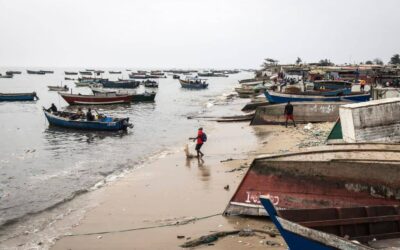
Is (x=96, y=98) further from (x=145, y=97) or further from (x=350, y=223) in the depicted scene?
(x=350, y=223)

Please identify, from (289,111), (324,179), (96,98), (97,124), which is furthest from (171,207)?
(96,98)

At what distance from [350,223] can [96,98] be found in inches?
1755

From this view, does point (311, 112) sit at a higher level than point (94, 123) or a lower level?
higher

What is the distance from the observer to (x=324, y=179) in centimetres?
868

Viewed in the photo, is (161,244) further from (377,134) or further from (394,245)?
(377,134)

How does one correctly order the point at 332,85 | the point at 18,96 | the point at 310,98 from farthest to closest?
the point at 18,96 < the point at 332,85 < the point at 310,98

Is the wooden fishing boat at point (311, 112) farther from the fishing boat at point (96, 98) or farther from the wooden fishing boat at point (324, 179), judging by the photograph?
the fishing boat at point (96, 98)

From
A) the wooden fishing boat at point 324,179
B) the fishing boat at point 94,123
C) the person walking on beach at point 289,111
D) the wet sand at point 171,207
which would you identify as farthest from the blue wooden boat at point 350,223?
the fishing boat at point 94,123

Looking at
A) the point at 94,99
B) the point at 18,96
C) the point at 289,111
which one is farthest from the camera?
the point at 18,96

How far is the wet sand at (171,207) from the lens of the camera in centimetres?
896

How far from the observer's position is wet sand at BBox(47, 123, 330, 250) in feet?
29.4

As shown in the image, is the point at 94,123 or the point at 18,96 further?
the point at 18,96

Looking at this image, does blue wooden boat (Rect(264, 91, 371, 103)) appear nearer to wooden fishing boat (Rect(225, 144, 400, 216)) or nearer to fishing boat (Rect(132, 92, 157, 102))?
wooden fishing boat (Rect(225, 144, 400, 216))

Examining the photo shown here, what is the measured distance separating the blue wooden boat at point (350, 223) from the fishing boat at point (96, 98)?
44140 millimetres
